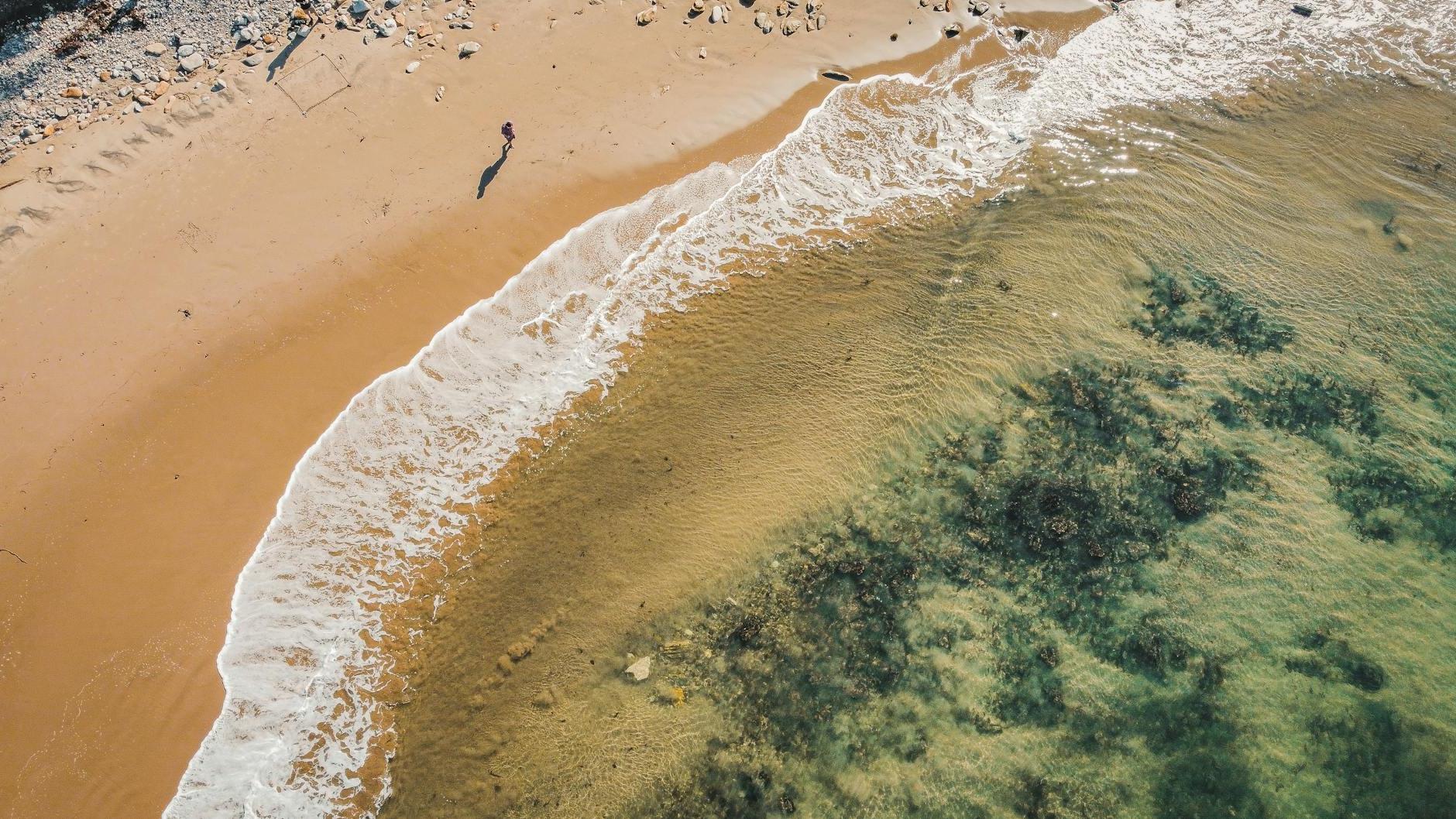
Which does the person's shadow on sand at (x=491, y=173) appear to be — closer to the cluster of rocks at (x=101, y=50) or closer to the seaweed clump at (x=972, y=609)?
the cluster of rocks at (x=101, y=50)

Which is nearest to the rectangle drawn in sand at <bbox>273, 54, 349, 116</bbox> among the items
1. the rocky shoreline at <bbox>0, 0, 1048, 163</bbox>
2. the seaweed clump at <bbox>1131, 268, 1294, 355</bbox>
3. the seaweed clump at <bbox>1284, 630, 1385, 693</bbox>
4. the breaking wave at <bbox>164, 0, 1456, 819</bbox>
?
the rocky shoreline at <bbox>0, 0, 1048, 163</bbox>

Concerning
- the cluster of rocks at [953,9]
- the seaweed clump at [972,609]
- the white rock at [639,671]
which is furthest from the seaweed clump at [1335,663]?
the cluster of rocks at [953,9]

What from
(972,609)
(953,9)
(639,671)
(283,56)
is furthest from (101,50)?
(972,609)

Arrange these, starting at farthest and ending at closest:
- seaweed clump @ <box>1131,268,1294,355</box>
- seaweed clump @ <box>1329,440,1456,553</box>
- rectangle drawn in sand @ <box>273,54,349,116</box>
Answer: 1. seaweed clump @ <box>1131,268,1294,355</box>
2. rectangle drawn in sand @ <box>273,54,349,116</box>
3. seaweed clump @ <box>1329,440,1456,553</box>

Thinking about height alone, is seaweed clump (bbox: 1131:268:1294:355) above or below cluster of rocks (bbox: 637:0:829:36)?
below

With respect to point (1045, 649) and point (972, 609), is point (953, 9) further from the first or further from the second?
point (1045, 649)

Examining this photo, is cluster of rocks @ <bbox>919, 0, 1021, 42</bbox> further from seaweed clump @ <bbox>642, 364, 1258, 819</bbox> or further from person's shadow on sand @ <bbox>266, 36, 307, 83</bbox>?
person's shadow on sand @ <bbox>266, 36, 307, 83</bbox>
